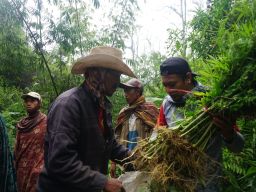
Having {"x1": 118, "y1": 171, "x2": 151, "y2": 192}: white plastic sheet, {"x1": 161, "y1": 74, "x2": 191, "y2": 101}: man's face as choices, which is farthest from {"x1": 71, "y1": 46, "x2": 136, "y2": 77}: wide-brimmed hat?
{"x1": 118, "y1": 171, "x2": 151, "y2": 192}: white plastic sheet

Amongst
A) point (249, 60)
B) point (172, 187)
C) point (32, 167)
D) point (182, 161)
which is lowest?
point (32, 167)

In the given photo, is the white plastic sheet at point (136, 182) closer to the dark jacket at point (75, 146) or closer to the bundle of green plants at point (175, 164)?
the bundle of green plants at point (175, 164)

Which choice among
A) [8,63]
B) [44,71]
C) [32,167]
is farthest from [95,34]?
[32,167]

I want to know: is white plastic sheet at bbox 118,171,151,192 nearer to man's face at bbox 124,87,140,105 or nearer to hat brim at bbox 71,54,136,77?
hat brim at bbox 71,54,136,77

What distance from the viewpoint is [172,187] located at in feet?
6.79

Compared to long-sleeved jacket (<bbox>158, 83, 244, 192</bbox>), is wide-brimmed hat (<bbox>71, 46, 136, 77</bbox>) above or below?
above

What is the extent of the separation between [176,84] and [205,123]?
15.9 inches

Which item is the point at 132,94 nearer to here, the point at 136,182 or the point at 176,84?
the point at 176,84

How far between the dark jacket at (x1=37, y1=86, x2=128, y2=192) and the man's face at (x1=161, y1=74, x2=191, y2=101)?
1.50ft

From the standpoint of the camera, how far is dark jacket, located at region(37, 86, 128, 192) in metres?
2.16

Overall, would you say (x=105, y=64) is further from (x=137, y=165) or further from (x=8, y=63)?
(x=8, y=63)

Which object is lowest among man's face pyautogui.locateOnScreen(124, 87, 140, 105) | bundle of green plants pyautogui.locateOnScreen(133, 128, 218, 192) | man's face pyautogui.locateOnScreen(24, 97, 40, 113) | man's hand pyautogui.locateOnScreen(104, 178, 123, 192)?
man's hand pyautogui.locateOnScreen(104, 178, 123, 192)

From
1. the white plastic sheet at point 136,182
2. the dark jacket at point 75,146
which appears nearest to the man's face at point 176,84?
the dark jacket at point 75,146

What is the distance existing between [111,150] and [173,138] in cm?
80
